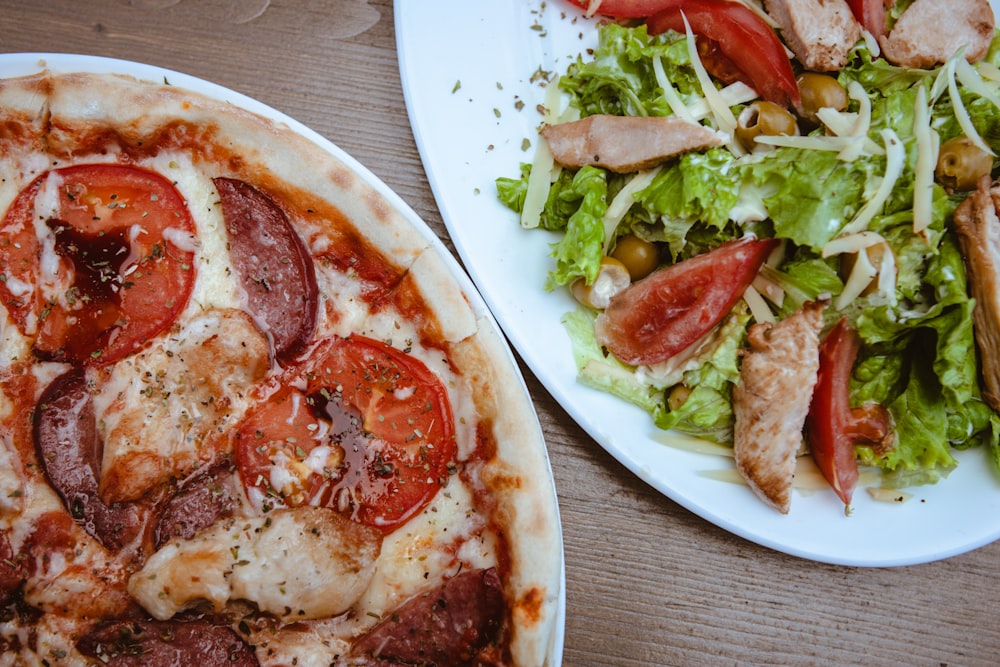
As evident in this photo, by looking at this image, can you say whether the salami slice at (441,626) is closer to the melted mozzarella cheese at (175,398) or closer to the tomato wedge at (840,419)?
the melted mozzarella cheese at (175,398)

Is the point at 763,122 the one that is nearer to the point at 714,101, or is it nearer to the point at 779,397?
the point at 714,101

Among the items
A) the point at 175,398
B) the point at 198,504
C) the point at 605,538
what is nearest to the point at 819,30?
the point at 605,538

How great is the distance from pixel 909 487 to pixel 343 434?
207 cm

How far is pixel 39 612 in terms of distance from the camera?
2.04 metres

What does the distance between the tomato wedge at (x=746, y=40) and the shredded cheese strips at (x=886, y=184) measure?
1.20ft

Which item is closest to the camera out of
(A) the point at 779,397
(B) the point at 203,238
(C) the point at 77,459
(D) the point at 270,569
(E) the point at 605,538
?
(D) the point at 270,569

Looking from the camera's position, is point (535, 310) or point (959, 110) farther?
point (535, 310)

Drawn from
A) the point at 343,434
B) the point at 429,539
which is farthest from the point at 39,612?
the point at 429,539

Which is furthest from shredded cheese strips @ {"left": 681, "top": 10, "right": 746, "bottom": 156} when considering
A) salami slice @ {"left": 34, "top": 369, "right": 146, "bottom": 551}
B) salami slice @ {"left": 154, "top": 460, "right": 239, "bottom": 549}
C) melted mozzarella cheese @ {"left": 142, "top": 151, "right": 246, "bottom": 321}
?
salami slice @ {"left": 34, "top": 369, "right": 146, "bottom": 551}

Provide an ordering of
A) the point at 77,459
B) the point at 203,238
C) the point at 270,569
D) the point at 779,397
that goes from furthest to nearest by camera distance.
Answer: the point at 779,397
the point at 203,238
the point at 77,459
the point at 270,569

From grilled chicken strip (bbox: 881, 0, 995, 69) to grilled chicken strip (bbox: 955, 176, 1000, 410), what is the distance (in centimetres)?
54

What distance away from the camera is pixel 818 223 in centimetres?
226

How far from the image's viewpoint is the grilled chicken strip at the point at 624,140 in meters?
2.32

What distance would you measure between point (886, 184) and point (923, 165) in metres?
0.15
